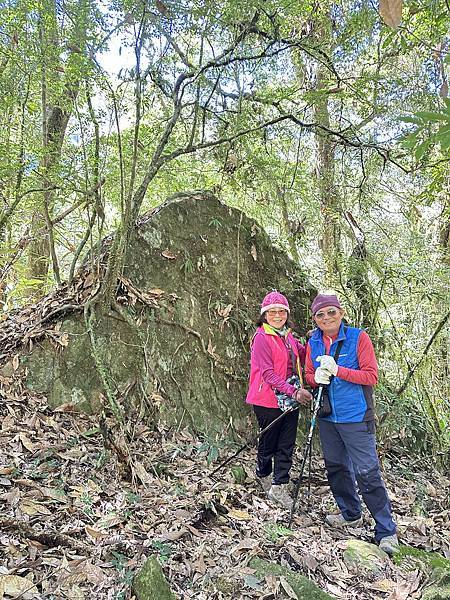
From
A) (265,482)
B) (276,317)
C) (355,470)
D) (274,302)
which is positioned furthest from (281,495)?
(274,302)

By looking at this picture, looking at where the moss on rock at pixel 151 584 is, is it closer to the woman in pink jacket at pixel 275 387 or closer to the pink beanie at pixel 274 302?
the woman in pink jacket at pixel 275 387

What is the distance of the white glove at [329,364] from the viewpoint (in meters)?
3.98

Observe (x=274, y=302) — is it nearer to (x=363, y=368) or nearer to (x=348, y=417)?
(x=363, y=368)

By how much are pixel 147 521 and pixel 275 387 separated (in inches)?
62.9

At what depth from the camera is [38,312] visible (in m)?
5.17

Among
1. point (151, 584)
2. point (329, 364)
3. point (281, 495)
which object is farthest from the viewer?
point (281, 495)

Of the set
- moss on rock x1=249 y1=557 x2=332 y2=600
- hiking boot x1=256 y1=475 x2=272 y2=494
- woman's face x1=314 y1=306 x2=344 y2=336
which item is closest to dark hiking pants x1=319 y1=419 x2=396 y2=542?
hiking boot x1=256 y1=475 x2=272 y2=494

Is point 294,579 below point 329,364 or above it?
below

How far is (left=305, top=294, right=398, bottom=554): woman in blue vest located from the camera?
3.90 m

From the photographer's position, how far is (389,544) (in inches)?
147

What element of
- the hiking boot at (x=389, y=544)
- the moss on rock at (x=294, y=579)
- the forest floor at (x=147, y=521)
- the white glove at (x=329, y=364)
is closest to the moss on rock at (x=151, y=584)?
the forest floor at (x=147, y=521)

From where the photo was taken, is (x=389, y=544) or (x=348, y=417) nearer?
(x=389, y=544)

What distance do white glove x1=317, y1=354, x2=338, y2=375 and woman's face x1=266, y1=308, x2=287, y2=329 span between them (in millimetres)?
656

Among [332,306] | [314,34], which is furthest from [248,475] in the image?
[314,34]
